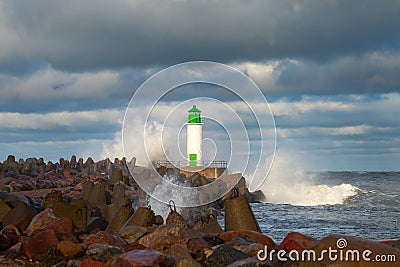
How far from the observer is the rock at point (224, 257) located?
6.77 meters

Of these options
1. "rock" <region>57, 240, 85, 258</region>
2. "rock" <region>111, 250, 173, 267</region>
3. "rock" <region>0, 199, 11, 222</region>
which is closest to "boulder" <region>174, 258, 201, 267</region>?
"rock" <region>111, 250, 173, 267</region>

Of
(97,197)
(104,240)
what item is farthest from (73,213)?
(97,197)

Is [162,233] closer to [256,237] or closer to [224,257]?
[256,237]

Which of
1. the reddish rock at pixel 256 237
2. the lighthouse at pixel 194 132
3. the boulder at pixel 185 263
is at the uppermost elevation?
the lighthouse at pixel 194 132

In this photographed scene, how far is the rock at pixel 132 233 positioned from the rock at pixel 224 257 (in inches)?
109

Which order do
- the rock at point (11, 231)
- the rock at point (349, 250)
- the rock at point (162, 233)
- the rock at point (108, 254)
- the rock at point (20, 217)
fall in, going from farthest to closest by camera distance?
the rock at point (20, 217) < the rock at point (11, 231) < the rock at point (162, 233) < the rock at point (108, 254) < the rock at point (349, 250)

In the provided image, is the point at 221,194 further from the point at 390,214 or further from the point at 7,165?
the point at 7,165

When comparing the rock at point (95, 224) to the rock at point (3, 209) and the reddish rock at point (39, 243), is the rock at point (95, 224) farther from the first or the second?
the reddish rock at point (39, 243)

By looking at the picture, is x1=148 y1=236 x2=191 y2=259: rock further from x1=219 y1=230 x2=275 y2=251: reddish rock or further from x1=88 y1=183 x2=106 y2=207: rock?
x1=88 y1=183 x2=106 y2=207: rock

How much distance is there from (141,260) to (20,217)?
5130mm

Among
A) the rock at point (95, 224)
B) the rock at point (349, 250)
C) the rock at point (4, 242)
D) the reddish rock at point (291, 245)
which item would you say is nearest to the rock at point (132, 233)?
the rock at point (4, 242)

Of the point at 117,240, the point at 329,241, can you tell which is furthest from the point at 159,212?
the point at 329,241

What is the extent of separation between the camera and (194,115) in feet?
108

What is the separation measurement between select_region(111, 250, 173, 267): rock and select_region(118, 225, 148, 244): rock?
278cm
